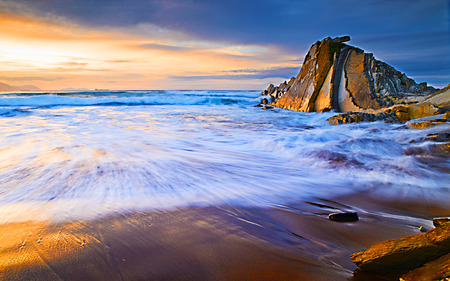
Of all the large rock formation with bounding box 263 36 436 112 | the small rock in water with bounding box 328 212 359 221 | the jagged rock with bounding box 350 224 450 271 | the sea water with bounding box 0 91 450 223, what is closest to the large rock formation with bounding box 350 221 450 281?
the jagged rock with bounding box 350 224 450 271

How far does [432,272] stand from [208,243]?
1.16 m

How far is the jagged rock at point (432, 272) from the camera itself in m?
0.99

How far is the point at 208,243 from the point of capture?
1.64 metres

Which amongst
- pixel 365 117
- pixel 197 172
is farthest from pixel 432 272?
pixel 365 117

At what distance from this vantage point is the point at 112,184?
273cm

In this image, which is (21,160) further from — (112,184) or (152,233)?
(152,233)

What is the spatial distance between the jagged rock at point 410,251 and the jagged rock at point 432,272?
0.10 feet

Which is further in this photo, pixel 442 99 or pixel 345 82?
pixel 345 82

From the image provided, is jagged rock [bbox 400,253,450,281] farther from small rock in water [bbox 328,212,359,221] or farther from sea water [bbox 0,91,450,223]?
sea water [bbox 0,91,450,223]

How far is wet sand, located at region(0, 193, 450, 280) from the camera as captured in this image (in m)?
1.35

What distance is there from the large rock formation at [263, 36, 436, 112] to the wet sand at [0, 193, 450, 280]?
6768 mm

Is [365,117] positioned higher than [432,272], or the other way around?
[365,117]

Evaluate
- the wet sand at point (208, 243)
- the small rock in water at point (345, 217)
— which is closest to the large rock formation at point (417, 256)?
the wet sand at point (208, 243)

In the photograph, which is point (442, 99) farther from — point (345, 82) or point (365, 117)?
point (345, 82)
